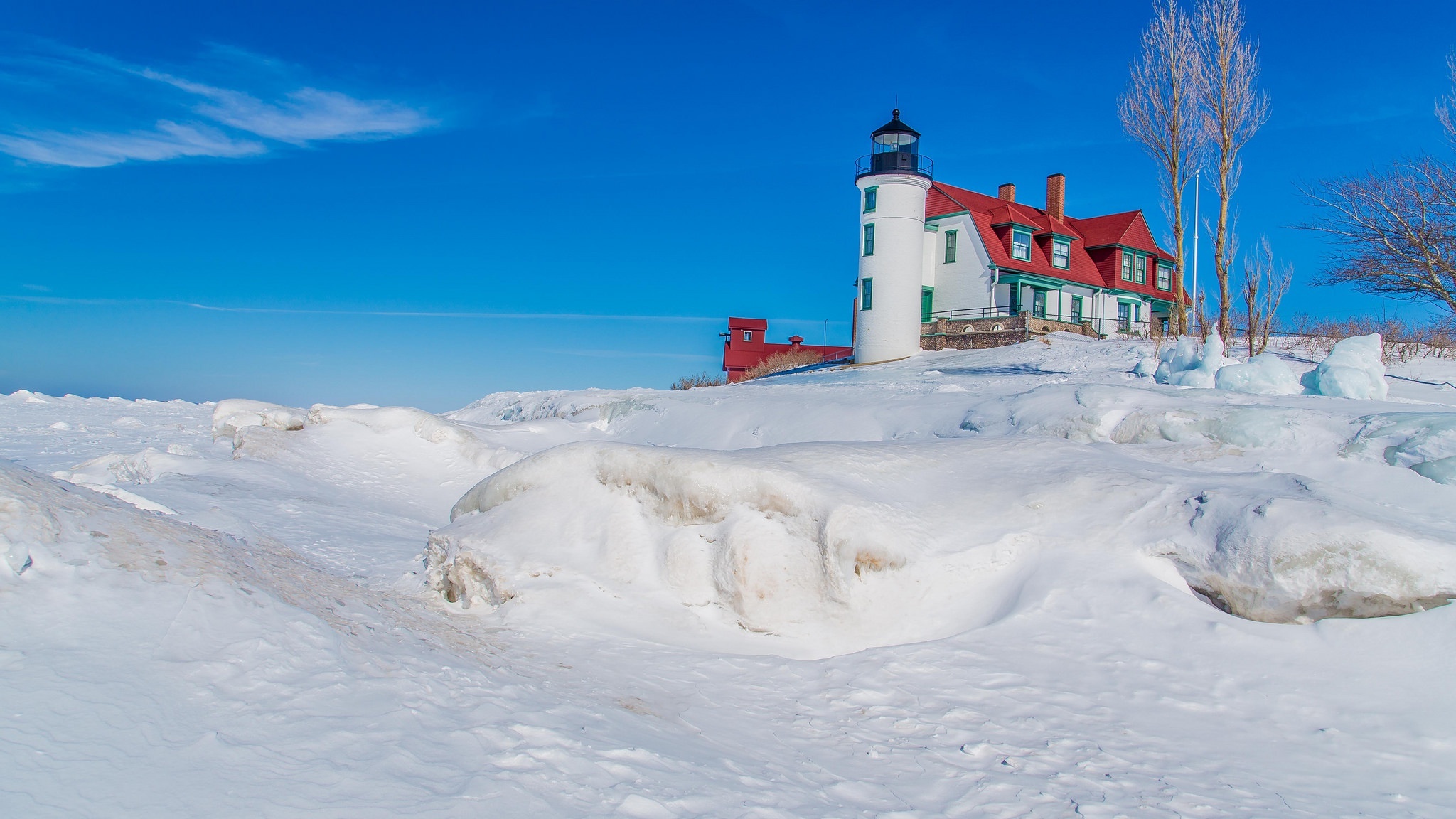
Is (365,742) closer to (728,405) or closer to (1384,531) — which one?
(1384,531)

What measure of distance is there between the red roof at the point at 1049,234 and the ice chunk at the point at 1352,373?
792 inches

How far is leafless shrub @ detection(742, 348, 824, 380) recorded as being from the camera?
34.6 meters

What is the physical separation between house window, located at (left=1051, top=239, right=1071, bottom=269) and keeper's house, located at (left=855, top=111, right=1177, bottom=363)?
4 centimetres

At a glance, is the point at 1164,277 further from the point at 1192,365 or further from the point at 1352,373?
the point at 1352,373

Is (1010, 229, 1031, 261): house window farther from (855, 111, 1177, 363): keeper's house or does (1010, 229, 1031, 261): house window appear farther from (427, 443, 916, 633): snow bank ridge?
(427, 443, 916, 633): snow bank ridge

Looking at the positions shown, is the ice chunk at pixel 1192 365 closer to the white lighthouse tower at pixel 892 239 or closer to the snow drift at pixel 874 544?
the snow drift at pixel 874 544

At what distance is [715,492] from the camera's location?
6.18 meters

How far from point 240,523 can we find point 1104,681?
6970mm

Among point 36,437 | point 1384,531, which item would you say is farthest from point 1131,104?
point 36,437

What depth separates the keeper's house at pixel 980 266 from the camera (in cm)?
3048

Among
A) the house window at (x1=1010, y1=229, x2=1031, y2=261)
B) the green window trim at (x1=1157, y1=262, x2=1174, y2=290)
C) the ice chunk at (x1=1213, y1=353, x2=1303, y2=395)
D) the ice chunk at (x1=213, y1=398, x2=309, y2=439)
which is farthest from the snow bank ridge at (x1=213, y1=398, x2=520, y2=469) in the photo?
the green window trim at (x1=1157, y1=262, x2=1174, y2=290)

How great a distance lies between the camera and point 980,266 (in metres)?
32.2

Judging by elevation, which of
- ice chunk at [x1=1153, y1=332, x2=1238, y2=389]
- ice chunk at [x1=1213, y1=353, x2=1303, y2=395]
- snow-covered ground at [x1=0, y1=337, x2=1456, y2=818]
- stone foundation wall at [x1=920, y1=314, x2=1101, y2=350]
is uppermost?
stone foundation wall at [x1=920, y1=314, x2=1101, y2=350]

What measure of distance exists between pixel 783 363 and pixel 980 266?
8570 mm
